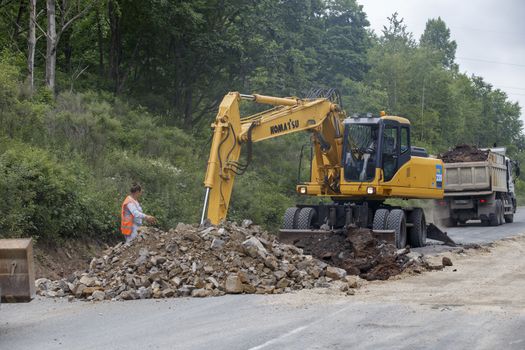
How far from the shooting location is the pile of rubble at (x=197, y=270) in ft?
43.1

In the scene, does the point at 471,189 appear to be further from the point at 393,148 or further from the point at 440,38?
the point at 440,38

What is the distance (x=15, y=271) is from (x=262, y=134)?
9.02 meters

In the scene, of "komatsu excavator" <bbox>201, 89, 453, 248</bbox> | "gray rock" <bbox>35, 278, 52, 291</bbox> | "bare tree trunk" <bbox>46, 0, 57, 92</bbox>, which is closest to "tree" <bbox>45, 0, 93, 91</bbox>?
"bare tree trunk" <bbox>46, 0, 57, 92</bbox>

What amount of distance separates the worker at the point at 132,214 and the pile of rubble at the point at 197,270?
39 centimetres

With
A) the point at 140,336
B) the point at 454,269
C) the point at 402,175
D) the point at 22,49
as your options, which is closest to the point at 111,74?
the point at 22,49

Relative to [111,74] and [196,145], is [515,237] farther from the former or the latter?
[111,74]

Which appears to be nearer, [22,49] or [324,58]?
[22,49]

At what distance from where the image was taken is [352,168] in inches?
826

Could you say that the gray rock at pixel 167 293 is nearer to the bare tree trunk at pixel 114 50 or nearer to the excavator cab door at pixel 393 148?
the excavator cab door at pixel 393 148

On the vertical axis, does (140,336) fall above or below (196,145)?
below

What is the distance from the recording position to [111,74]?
32750 mm

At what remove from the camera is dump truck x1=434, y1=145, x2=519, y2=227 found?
32312mm

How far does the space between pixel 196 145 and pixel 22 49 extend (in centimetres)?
744

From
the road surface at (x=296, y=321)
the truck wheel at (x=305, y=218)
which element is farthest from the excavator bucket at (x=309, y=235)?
the road surface at (x=296, y=321)
